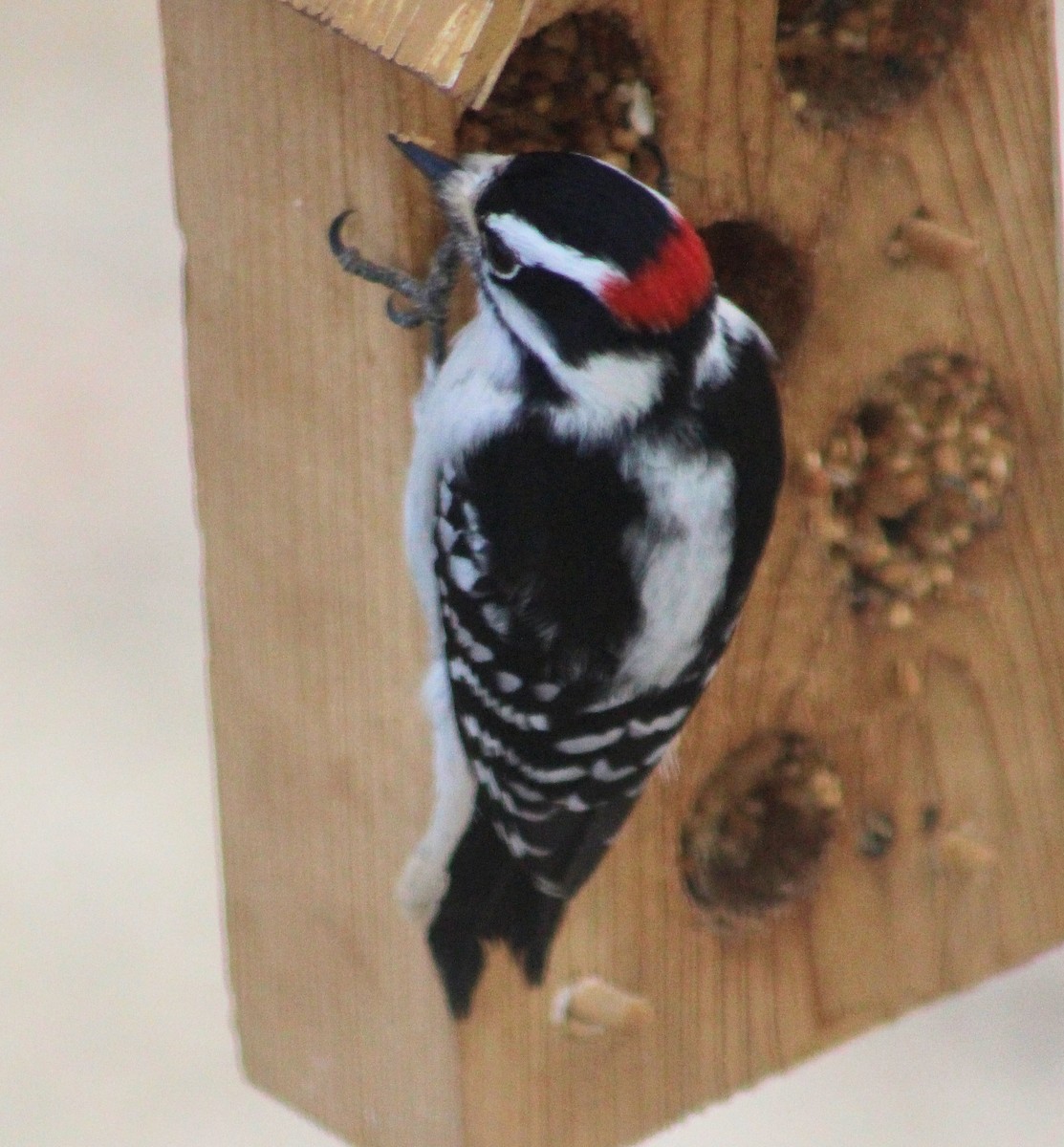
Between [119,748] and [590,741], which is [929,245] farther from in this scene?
[119,748]

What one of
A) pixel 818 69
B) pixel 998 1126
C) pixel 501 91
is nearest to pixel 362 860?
pixel 501 91

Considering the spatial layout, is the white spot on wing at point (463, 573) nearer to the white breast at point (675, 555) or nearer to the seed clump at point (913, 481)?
the white breast at point (675, 555)

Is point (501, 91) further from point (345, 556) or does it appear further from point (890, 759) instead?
point (890, 759)

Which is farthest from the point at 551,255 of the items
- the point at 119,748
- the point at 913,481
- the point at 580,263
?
the point at 119,748

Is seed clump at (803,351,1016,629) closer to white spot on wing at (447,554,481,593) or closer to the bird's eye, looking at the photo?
white spot on wing at (447,554,481,593)

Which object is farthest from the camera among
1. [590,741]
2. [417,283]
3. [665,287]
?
[590,741]

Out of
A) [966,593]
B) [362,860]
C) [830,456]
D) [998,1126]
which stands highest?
[830,456]

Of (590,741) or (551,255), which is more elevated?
(551,255)

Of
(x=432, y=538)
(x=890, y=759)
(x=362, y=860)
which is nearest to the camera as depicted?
(x=432, y=538)

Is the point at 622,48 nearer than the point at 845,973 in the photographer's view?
Yes
